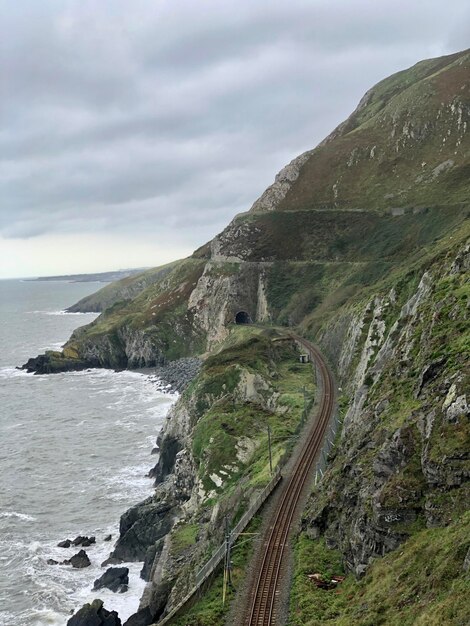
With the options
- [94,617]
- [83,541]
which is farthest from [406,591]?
[83,541]

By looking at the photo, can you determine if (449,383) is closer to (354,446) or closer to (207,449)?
(354,446)

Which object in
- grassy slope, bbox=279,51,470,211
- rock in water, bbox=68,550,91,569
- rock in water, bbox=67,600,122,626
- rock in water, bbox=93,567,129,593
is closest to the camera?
rock in water, bbox=67,600,122,626

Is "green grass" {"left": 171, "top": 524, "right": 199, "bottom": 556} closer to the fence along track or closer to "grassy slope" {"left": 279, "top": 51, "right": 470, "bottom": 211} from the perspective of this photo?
the fence along track

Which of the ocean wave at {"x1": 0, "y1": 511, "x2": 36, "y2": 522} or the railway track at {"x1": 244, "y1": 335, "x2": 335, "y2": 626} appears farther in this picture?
the ocean wave at {"x1": 0, "y1": 511, "x2": 36, "y2": 522}

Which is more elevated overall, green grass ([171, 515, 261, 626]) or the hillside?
the hillside

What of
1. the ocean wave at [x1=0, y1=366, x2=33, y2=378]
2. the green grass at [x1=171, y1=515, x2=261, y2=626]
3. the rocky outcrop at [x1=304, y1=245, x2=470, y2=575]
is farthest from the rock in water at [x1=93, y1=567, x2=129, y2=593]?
the ocean wave at [x1=0, y1=366, x2=33, y2=378]

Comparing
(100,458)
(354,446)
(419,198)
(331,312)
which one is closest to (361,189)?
(419,198)

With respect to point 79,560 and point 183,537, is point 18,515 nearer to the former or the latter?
point 79,560
